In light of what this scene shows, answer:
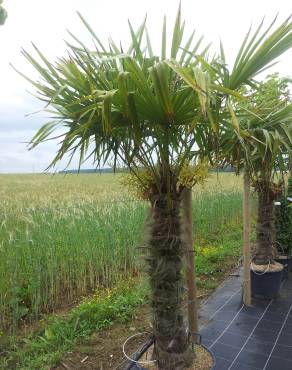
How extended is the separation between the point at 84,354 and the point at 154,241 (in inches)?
56.2

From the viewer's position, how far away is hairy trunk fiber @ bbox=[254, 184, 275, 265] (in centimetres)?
439

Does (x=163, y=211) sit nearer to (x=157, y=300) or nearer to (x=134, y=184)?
(x=134, y=184)

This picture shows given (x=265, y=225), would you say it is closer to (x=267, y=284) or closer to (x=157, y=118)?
(x=267, y=284)

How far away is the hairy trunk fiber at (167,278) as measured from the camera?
228 centimetres

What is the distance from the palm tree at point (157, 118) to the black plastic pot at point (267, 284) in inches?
79.1

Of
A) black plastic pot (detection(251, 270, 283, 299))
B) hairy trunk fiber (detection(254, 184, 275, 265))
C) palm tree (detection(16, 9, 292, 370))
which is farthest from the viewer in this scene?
hairy trunk fiber (detection(254, 184, 275, 265))

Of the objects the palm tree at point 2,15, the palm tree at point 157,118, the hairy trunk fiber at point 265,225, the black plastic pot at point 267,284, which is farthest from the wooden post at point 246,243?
the palm tree at point 2,15

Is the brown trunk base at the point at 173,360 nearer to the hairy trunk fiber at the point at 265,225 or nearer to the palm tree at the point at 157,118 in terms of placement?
the palm tree at the point at 157,118

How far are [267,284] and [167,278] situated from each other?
93.4 inches

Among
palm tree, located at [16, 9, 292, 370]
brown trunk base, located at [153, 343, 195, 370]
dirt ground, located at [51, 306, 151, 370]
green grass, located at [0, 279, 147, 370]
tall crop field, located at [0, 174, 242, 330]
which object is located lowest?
dirt ground, located at [51, 306, 151, 370]

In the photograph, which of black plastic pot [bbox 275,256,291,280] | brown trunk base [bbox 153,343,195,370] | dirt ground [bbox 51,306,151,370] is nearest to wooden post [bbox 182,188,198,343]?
brown trunk base [bbox 153,343,195,370]

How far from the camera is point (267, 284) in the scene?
4.21 meters

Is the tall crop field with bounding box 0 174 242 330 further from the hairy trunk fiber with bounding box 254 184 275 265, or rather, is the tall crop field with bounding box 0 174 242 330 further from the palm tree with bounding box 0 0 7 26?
the palm tree with bounding box 0 0 7 26

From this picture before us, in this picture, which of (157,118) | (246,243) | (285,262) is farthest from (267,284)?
(157,118)
